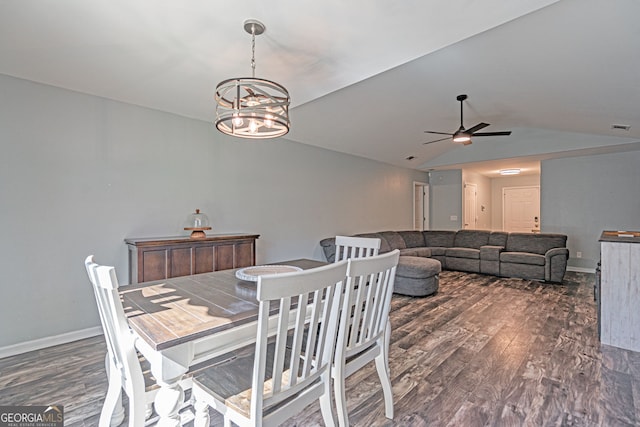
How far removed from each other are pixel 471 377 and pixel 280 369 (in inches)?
72.5

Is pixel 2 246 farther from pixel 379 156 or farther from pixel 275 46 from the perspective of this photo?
pixel 379 156

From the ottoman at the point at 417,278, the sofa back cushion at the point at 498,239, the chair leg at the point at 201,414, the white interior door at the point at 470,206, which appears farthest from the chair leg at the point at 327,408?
the white interior door at the point at 470,206

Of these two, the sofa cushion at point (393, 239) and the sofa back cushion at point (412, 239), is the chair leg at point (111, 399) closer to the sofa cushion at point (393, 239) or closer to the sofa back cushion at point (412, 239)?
the sofa cushion at point (393, 239)

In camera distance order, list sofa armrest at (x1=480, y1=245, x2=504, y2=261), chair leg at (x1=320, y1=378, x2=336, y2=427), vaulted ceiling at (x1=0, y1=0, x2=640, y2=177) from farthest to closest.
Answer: sofa armrest at (x1=480, y1=245, x2=504, y2=261) < vaulted ceiling at (x1=0, y1=0, x2=640, y2=177) < chair leg at (x1=320, y1=378, x2=336, y2=427)

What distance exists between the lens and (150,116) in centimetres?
347

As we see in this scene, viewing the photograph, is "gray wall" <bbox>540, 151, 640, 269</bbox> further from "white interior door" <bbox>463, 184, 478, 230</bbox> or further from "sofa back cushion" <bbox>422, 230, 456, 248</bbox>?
"sofa back cushion" <bbox>422, 230, 456, 248</bbox>

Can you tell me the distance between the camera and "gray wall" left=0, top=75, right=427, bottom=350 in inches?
107

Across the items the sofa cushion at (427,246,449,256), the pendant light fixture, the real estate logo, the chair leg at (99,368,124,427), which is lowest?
the real estate logo

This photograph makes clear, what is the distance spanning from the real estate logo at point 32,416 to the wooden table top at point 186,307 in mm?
853

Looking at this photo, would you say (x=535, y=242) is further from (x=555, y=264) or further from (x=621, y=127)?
(x=621, y=127)

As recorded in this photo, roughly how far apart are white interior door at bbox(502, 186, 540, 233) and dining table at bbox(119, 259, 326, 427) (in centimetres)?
994

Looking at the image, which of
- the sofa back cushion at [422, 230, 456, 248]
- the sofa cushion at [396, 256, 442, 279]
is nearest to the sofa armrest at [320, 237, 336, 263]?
the sofa cushion at [396, 256, 442, 279]

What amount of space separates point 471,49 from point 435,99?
4.39 feet

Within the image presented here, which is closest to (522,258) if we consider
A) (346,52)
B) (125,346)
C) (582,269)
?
(582,269)
